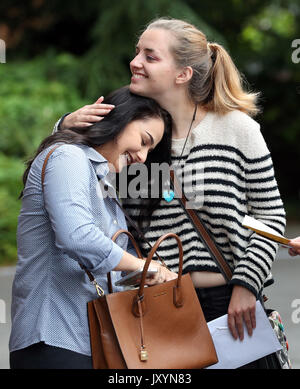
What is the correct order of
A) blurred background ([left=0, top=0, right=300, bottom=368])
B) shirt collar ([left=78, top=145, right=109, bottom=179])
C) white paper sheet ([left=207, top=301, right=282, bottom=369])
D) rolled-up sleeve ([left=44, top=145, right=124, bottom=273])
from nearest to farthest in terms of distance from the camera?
1. rolled-up sleeve ([left=44, top=145, right=124, bottom=273])
2. shirt collar ([left=78, top=145, right=109, bottom=179])
3. white paper sheet ([left=207, top=301, right=282, bottom=369])
4. blurred background ([left=0, top=0, right=300, bottom=368])

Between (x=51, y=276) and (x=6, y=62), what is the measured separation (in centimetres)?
991

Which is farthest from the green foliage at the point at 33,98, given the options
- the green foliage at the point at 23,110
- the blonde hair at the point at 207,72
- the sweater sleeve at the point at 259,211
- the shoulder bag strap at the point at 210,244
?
the sweater sleeve at the point at 259,211

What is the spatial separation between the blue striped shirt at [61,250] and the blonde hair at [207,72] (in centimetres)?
59

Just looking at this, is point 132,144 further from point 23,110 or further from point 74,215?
point 23,110

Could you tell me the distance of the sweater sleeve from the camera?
275 centimetres

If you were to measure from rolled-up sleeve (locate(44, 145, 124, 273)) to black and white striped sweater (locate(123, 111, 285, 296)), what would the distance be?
55cm

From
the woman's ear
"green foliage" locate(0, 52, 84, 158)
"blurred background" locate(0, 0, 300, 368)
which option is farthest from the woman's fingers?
"green foliage" locate(0, 52, 84, 158)

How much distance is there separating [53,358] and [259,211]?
38.2 inches

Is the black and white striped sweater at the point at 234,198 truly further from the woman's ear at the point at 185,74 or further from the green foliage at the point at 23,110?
the green foliage at the point at 23,110

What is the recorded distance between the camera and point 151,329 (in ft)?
7.97

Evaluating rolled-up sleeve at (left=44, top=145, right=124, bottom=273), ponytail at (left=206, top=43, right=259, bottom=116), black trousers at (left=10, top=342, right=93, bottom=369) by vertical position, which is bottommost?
black trousers at (left=10, top=342, right=93, bottom=369)

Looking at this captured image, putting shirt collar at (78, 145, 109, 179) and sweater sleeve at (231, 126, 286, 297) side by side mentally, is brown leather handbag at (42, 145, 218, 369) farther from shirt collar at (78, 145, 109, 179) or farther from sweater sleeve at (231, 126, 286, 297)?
sweater sleeve at (231, 126, 286, 297)
